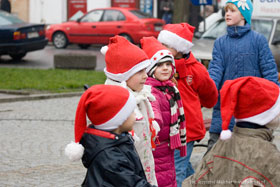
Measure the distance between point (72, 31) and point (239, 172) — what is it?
72.0ft

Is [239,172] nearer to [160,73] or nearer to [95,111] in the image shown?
[95,111]

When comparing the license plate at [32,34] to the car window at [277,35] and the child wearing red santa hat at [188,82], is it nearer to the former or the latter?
the car window at [277,35]

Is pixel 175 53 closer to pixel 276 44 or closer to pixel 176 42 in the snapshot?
pixel 176 42

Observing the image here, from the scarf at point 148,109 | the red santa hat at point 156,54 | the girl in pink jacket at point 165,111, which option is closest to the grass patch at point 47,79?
the red santa hat at point 156,54

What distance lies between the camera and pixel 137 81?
451cm

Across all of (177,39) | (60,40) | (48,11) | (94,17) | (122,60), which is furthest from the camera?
(48,11)

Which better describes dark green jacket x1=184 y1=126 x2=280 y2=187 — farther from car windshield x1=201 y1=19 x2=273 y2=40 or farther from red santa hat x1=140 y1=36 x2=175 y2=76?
car windshield x1=201 y1=19 x2=273 y2=40

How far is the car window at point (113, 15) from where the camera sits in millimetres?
24377

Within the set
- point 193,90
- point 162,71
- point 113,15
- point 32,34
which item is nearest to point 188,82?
point 193,90

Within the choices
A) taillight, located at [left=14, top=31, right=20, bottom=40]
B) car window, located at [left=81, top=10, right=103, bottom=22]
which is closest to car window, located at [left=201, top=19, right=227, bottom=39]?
taillight, located at [left=14, top=31, right=20, bottom=40]

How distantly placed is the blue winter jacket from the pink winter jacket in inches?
55.7

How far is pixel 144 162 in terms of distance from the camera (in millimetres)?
4375

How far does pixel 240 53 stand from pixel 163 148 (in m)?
1.73

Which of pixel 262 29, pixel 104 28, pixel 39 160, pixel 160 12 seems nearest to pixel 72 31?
pixel 104 28
